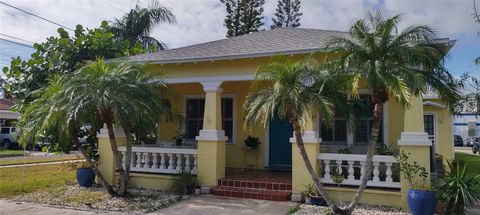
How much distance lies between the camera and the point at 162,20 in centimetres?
2425

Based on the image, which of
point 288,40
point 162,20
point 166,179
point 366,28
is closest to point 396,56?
point 366,28

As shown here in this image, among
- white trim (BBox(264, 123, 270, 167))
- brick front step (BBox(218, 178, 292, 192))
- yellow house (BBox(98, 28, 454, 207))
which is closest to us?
yellow house (BBox(98, 28, 454, 207))

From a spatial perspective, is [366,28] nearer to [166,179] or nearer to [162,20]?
[166,179]

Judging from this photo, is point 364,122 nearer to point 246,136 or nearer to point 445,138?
point 246,136

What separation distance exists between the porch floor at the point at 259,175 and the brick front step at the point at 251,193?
490 millimetres

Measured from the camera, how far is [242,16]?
112ft

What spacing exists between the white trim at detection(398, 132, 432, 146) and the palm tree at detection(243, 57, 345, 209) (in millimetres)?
2045

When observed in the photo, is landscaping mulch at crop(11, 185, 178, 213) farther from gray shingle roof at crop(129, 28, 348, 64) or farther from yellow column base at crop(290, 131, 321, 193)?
gray shingle roof at crop(129, 28, 348, 64)

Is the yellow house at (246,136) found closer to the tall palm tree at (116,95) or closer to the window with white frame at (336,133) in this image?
the window with white frame at (336,133)

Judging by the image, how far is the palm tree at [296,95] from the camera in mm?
7227

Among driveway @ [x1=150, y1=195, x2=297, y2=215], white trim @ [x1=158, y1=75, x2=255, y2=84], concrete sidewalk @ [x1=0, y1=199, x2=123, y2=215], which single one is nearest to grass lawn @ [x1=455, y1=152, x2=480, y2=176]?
driveway @ [x1=150, y1=195, x2=297, y2=215]

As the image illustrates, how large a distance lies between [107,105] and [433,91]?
694cm

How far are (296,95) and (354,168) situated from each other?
375 centimetres

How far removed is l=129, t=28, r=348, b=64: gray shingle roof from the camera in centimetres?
991
